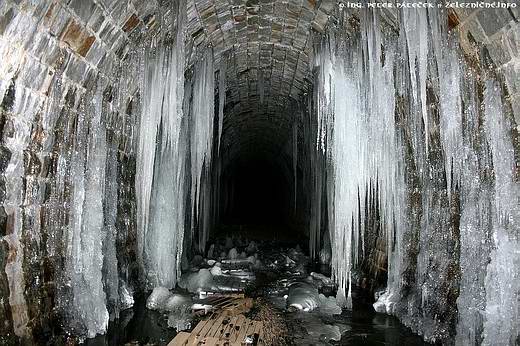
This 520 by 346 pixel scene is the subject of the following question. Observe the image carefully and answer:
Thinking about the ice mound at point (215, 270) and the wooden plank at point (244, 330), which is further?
the ice mound at point (215, 270)

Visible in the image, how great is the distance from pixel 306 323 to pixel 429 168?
310 cm

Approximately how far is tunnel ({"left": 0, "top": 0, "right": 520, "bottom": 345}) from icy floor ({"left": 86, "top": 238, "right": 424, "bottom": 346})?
0.14 ft

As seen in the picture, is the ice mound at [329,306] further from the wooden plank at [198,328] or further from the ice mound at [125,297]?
the ice mound at [125,297]

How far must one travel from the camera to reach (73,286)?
5375 mm

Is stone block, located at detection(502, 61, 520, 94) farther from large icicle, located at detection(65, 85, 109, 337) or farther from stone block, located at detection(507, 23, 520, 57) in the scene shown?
large icicle, located at detection(65, 85, 109, 337)

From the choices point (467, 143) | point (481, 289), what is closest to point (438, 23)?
point (467, 143)

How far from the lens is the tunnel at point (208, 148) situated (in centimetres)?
443

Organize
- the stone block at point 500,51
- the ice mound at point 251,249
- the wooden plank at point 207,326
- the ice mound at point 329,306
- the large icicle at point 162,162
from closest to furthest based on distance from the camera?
the stone block at point 500,51 → the wooden plank at point 207,326 → the large icicle at point 162,162 → the ice mound at point 329,306 → the ice mound at point 251,249

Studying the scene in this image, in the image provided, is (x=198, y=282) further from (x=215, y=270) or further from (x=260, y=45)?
(x=260, y=45)

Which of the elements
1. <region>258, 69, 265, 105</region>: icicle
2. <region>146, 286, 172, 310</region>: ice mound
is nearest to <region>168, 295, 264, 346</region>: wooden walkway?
<region>146, 286, 172, 310</region>: ice mound

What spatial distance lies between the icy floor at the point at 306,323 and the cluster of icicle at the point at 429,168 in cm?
37

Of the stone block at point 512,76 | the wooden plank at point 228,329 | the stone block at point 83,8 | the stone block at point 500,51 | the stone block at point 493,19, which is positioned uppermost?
the stone block at point 83,8

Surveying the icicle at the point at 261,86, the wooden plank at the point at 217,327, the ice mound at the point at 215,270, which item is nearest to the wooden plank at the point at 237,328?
the wooden plank at the point at 217,327

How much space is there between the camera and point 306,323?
21.0 ft
